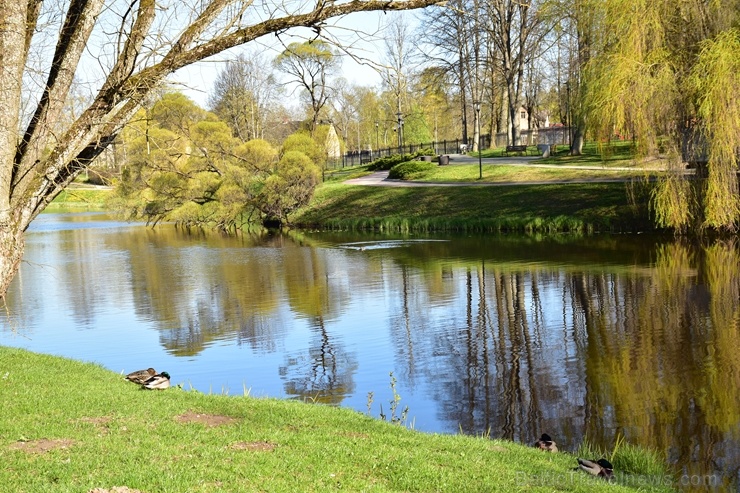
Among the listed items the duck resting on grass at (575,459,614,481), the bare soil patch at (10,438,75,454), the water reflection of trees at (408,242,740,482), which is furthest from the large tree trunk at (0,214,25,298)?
the water reflection of trees at (408,242,740,482)

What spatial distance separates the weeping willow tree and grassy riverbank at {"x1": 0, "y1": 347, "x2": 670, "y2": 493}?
60.1ft

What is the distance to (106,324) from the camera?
53.4ft

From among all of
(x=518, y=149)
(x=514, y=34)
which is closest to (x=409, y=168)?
(x=518, y=149)

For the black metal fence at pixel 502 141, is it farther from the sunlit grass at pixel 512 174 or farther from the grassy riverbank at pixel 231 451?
the grassy riverbank at pixel 231 451

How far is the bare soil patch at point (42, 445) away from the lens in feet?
18.7

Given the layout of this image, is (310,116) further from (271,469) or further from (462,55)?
(271,469)

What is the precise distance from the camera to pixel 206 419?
7.02m

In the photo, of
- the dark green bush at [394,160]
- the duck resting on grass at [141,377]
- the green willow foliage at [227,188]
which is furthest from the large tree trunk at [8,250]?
the dark green bush at [394,160]

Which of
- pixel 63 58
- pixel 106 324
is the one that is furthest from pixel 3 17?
pixel 106 324

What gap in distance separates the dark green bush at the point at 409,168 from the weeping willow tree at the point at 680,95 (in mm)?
21993

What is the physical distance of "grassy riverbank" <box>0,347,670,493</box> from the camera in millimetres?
5062

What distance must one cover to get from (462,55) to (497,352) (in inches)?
1622

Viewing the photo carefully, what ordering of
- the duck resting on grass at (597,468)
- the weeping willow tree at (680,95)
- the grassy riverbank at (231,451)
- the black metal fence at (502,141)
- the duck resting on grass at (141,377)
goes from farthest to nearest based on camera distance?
the black metal fence at (502,141), the weeping willow tree at (680,95), the duck resting on grass at (141,377), the duck resting on grass at (597,468), the grassy riverbank at (231,451)

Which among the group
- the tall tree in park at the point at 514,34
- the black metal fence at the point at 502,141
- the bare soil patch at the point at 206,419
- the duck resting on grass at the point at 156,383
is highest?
the tall tree in park at the point at 514,34
